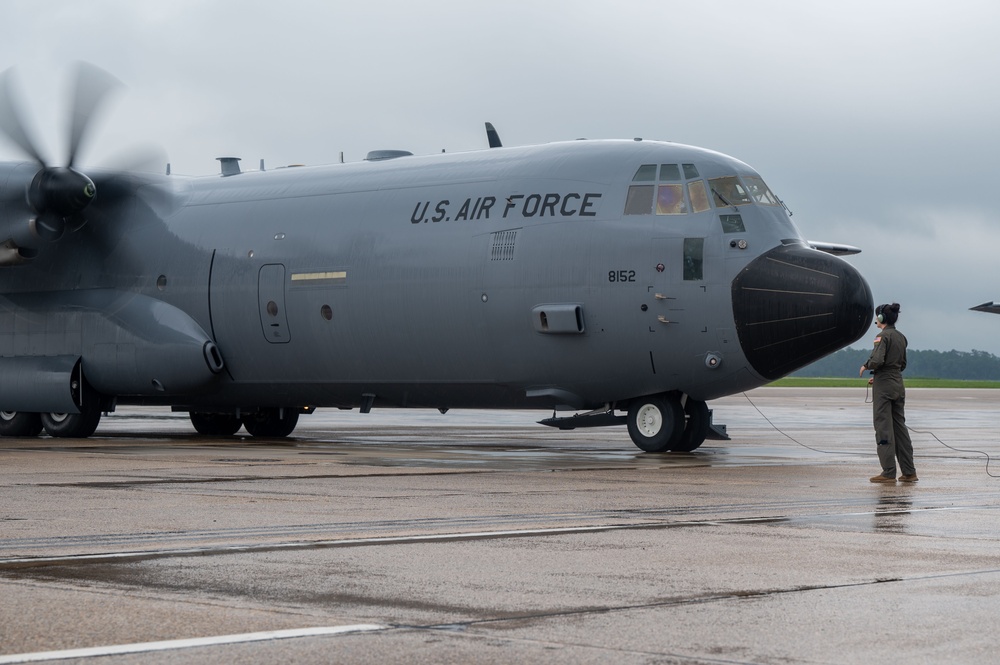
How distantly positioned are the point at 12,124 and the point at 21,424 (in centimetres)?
590

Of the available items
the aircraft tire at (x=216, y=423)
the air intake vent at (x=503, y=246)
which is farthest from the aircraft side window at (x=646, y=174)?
the aircraft tire at (x=216, y=423)

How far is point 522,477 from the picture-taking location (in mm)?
15602

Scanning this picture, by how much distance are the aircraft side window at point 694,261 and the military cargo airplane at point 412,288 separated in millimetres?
30

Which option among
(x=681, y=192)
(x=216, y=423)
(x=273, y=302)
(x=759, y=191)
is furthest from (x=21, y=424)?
(x=759, y=191)

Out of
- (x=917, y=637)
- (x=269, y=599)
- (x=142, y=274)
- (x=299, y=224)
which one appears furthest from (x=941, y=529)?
(x=142, y=274)

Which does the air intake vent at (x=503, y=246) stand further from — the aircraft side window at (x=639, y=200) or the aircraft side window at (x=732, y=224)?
the aircraft side window at (x=732, y=224)

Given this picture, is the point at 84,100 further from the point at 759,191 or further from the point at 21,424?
the point at 759,191

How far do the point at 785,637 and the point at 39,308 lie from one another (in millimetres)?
22523

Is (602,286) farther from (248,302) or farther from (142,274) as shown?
(142,274)

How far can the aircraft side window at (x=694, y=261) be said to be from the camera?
1962cm

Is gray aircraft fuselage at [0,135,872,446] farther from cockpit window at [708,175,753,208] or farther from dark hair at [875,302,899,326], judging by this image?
dark hair at [875,302,899,326]

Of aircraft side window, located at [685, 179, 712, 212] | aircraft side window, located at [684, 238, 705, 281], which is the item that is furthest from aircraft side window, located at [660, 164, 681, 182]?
aircraft side window, located at [684, 238, 705, 281]

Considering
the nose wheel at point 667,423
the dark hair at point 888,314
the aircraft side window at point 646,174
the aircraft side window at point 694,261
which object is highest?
the aircraft side window at point 646,174

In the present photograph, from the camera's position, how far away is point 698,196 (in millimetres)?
20125
